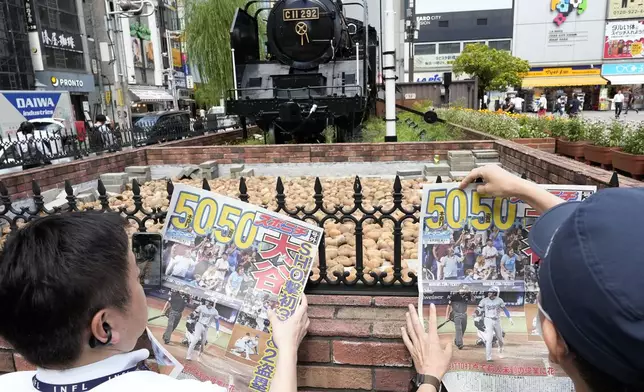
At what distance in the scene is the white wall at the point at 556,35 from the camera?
3594 centimetres

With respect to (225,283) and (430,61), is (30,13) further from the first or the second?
(430,61)

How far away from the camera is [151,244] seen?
1.63 metres

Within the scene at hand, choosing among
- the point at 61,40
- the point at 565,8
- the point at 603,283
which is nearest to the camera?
the point at 603,283

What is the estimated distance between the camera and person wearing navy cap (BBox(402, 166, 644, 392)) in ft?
1.99

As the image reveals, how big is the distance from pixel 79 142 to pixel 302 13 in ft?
15.1

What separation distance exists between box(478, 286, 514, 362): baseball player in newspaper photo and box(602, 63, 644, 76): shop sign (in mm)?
42906

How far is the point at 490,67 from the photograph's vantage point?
1066 inches

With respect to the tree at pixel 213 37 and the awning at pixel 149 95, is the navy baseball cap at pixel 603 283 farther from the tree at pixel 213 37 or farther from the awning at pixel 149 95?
the awning at pixel 149 95

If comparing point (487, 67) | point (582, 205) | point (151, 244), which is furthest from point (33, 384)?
point (487, 67)

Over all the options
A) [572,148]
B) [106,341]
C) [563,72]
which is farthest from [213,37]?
[563,72]

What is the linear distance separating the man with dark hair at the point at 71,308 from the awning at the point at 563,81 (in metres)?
40.1

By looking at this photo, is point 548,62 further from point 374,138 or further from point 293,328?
point 293,328

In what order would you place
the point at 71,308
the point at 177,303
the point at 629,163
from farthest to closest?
the point at 629,163 < the point at 177,303 < the point at 71,308

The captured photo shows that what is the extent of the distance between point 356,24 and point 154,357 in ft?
31.5
